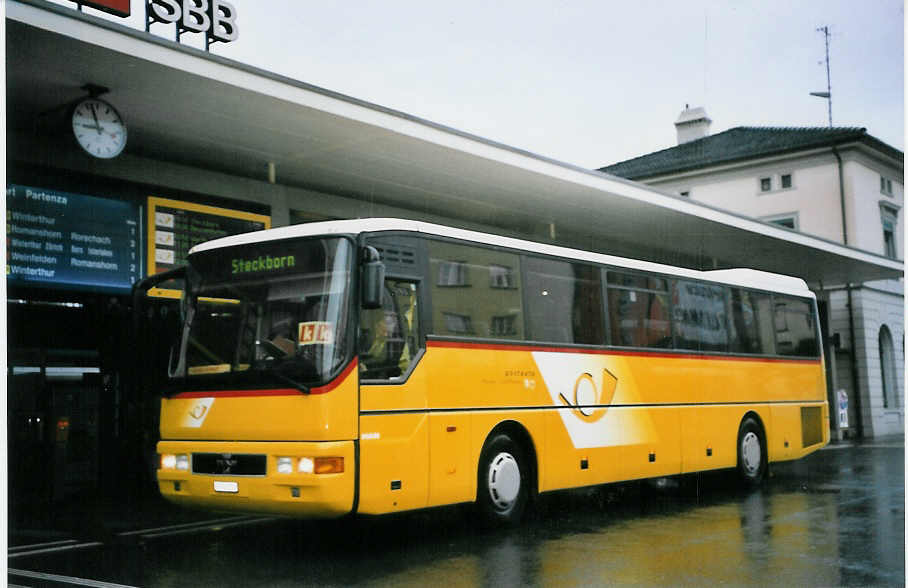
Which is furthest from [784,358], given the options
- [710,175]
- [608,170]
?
[608,170]

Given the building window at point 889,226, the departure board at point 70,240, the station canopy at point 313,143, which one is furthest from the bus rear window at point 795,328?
the building window at point 889,226

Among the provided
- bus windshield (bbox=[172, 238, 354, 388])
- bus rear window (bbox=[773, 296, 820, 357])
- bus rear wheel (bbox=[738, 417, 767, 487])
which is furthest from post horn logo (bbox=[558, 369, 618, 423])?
bus rear window (bbox=[773, 296, 820, 357])

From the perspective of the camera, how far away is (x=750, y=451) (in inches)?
607

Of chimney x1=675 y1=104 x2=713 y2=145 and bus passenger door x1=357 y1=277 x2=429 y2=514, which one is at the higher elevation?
chimney x1=675 y1=104 x2=713 y2=145

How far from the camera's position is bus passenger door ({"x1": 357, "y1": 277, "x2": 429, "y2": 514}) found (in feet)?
29.5

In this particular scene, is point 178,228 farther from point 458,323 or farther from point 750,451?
point 750,451

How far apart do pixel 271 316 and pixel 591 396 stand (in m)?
4.42

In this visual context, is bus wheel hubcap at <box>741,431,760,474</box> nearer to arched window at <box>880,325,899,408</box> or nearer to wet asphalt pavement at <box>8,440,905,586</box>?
wet asphalt pavement at <box>8,440,905,586</box>

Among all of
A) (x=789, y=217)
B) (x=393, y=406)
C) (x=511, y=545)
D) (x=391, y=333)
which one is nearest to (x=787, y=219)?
(x=789, y=217)

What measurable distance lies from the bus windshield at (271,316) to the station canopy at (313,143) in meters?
2.67

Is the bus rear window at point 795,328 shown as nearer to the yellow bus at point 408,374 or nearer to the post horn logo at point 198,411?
the yellow bus at point 408,374

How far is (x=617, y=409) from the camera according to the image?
40.9 feet

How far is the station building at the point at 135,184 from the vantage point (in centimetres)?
1146

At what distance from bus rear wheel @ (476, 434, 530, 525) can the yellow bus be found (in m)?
0.02
